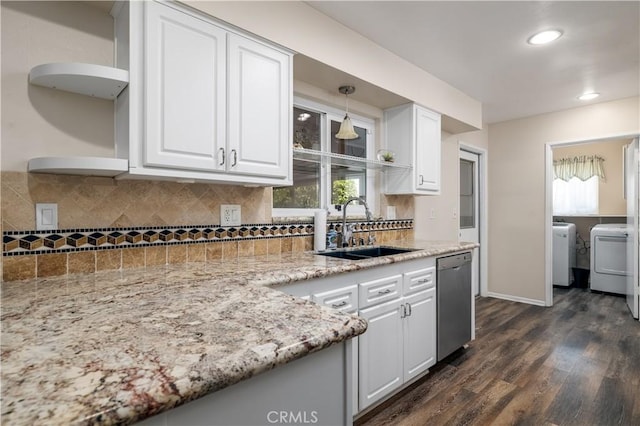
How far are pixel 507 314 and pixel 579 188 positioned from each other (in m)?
3.24

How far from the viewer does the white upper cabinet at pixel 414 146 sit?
296cm

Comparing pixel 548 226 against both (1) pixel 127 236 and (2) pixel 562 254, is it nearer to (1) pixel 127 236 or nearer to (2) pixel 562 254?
(2) pixel 562 254

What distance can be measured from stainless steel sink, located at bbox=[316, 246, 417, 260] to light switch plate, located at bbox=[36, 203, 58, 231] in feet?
4.77

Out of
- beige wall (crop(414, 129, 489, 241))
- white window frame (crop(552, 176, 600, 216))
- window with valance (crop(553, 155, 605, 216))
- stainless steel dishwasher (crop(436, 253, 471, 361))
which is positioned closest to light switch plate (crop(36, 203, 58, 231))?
stainless steel dishwasher (crop(436, 253, 471, 361))

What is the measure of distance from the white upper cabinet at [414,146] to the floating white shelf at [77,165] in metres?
2.24

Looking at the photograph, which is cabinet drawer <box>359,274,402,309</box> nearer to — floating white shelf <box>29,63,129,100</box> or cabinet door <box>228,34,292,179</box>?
cabinet door <box>228,34,292,179</box>

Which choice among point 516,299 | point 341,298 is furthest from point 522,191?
point 341,298

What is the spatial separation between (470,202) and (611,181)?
2765 mm

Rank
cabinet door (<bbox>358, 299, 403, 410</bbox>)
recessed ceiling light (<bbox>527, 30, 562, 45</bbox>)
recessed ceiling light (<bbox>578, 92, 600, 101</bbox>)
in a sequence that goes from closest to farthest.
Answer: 1. cabinet door (<bbox>358, 299, 403, 410</bbox>)
2. recessed ceiling light (<bbox>527, 30, 562, 45</bbox>)
3. recessed ceiling light (<bbox>578, 92, 600, 101</bbox>)

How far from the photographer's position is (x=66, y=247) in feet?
4.92

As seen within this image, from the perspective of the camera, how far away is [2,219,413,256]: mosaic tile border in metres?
1.41

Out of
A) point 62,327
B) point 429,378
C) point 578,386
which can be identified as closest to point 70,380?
point 62,327

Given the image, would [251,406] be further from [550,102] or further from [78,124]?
[550,102]

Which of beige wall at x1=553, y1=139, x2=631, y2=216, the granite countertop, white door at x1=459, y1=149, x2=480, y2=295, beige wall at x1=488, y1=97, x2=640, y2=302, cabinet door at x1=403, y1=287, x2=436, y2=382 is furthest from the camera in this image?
beige wall at x1=553, y1=139, x2=631, y2=216
